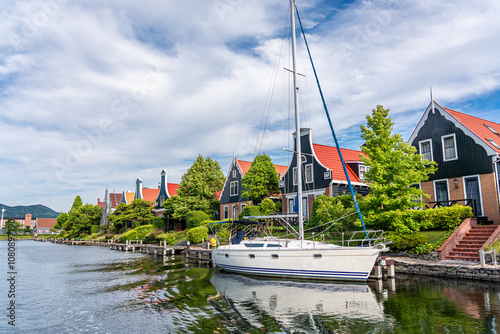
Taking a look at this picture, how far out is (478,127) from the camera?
94.1 ft

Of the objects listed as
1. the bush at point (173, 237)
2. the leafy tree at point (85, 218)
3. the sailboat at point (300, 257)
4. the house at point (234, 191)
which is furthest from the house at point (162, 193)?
the sailboat at point (300, 257)

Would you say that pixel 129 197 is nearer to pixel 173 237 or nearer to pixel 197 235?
pixel 173 237

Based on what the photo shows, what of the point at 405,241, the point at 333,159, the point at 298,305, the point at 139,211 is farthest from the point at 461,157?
the point at 139,211

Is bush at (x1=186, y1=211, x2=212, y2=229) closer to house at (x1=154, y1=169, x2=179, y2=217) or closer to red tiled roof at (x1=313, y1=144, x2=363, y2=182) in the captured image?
house at (x1=154, y1=169, x2=179, y2=217)

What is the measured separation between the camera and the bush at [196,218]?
47.5 m

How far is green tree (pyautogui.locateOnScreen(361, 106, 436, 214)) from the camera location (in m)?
24.5

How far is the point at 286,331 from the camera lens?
38.3 ft

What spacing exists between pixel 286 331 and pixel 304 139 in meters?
27.7

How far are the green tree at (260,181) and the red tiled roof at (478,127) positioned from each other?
20.9 metres

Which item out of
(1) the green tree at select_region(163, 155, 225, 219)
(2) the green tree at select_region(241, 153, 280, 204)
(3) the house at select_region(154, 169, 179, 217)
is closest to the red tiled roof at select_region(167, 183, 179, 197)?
(3) the house at select_region(154, 169, 179, 217)

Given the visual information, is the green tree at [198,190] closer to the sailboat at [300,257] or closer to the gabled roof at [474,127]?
the sailboat at [300,257]

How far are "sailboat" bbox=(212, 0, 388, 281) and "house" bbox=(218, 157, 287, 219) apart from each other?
23.2 meters

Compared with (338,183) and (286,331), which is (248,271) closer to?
(286,331)

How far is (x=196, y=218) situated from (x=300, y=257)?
29700mm
